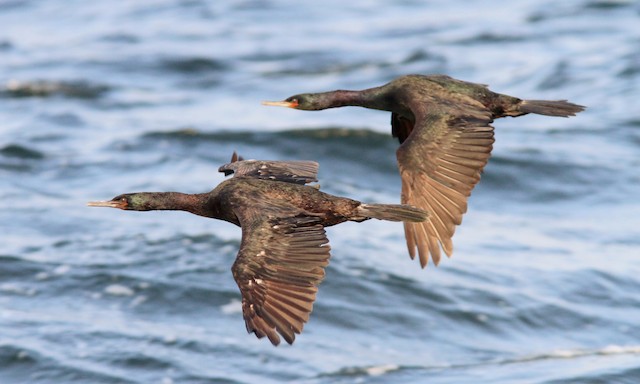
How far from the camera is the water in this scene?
12414mm

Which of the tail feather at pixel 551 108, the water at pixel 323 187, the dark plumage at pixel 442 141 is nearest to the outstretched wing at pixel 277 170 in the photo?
the dark plumage at pixel 442 141

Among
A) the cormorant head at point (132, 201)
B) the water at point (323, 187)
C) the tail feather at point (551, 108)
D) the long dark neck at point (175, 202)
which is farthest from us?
the water at point (323, 187)

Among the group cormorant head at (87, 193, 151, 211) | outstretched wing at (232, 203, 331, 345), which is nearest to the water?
cormorant head at (87, 193, 151, 211)

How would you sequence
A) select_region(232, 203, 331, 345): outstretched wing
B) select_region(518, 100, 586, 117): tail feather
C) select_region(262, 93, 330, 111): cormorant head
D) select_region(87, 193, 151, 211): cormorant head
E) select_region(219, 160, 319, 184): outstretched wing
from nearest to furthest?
select_region(232, 203, 331, 345): outstretched wing < select_region(87, 193, 151, 211): cormorant head < select_region(219, 160, 319, 184): outstretched wing < select_region(518, 100, 586, 117): tail feather < select_region(262, 93, 330, 111): cormorant head

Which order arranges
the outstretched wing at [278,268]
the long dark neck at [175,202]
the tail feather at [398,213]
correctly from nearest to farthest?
1. the outstretched wing at [278,268]
2. the tail feather at [398,213]
3. the long dark neck at [175,202]

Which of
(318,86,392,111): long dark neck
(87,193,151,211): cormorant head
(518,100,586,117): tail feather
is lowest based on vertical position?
(87,193,151,211): cormorant head

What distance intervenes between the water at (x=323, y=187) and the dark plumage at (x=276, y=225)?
9.95ft

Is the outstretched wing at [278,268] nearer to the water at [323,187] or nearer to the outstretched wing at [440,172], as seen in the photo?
the outstretched wing at [440,172]

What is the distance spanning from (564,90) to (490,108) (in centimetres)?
1066

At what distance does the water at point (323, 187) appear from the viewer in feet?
40.7

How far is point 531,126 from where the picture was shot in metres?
19.7

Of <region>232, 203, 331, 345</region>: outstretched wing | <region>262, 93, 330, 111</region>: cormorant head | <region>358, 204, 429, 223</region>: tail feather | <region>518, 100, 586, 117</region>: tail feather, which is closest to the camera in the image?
<region>232, 203, 331, 345</region>: outstretched wing

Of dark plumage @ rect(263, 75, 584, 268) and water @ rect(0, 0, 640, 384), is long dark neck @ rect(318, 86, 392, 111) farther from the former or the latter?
water @ rect(0, 0, 640, 384)

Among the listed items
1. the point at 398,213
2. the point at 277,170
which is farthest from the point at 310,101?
the point at 398,213
